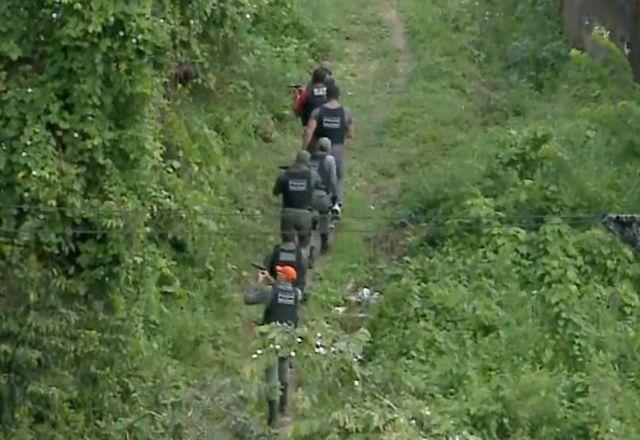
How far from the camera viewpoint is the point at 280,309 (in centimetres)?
1089

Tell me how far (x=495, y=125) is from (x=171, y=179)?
576cm

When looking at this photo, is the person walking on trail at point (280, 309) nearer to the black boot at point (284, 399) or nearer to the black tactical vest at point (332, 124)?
the black boot at point (284, 399)

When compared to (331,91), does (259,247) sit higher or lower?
lower

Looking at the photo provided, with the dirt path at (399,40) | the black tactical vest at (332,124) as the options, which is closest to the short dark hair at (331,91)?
the black tactical vest at (332,124)

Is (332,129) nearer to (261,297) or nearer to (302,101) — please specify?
(302,101)

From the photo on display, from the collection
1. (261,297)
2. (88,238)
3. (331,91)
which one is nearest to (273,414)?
(261,297)

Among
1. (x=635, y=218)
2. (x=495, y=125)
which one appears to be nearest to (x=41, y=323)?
(x=635, y=218)

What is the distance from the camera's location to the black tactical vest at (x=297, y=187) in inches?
500

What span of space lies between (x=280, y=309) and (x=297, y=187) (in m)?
2.11

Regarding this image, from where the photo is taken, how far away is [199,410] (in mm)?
9789

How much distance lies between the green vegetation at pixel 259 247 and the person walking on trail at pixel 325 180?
1.64ft

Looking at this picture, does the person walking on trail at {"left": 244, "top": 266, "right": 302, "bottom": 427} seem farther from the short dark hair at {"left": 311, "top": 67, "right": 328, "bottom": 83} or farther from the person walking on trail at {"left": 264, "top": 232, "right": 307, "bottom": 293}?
the short dark hair at {"left": 311, "top": 67, "right": 328, "bottom": 83}

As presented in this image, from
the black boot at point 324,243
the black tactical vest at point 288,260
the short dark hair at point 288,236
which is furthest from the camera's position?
the black boot at point 324,243

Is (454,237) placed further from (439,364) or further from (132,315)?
(132,315)
